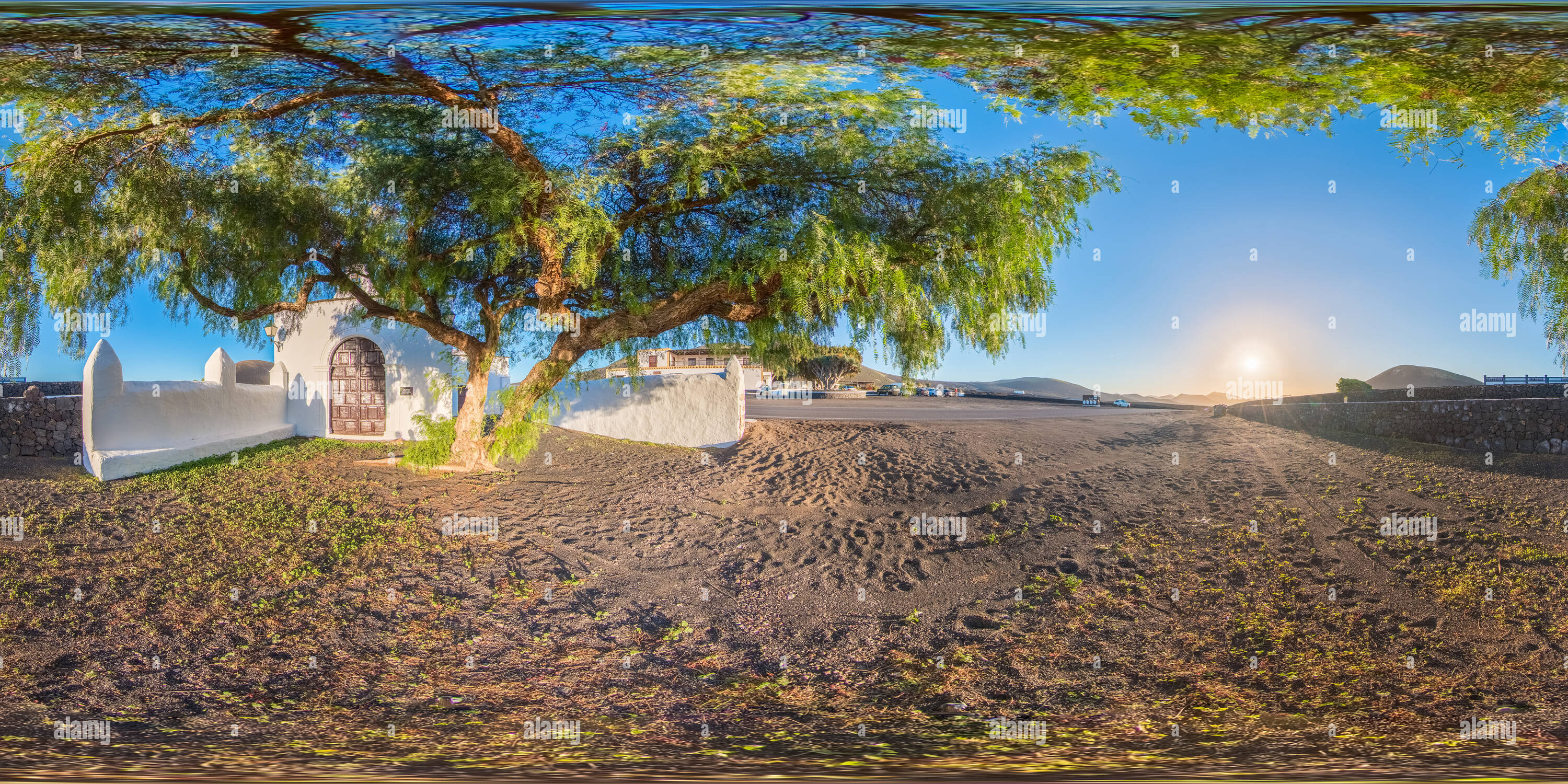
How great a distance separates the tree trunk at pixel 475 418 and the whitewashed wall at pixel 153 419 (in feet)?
6.11

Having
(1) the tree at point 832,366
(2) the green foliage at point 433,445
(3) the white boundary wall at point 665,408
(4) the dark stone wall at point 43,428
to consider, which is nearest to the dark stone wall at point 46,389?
(4) the dark stone wall at point 43,428

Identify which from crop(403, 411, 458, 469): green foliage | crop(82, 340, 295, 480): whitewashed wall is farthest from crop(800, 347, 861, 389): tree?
crop(82, 340, 295, 480): whitewashed wall

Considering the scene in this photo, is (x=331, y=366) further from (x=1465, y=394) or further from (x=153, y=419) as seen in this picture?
(x=1465, y=394)

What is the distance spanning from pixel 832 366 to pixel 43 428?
293 inches

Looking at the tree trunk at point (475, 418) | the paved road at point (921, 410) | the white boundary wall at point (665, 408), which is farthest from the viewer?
the paved road at point (921, 410)

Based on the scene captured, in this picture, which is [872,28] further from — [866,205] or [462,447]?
[462,447]

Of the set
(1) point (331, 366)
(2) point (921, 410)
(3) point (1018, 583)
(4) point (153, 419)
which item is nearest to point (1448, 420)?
(3) point (1018, 583)

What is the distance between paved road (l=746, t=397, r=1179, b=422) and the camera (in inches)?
→ 344

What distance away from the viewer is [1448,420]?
4.82m

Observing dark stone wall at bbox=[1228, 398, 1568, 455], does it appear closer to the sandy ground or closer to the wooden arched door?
the sandy ground

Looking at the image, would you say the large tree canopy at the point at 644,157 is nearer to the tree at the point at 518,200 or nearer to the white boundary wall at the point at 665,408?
the tree at the point at 518,200

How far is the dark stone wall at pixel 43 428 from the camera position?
4.69 meters

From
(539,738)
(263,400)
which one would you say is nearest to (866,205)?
(539,738)

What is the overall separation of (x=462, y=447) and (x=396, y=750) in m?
4.55
